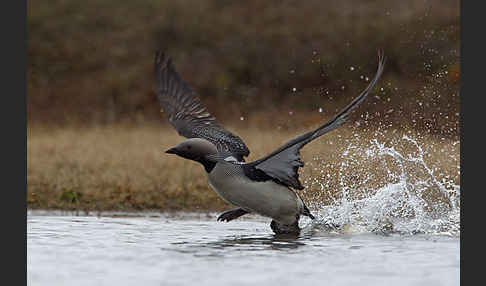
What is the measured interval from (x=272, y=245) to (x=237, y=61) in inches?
488

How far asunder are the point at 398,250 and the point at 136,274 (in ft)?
7.47

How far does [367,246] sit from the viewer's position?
732 cm

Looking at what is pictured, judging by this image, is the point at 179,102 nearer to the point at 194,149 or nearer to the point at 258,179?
the point at 194,149

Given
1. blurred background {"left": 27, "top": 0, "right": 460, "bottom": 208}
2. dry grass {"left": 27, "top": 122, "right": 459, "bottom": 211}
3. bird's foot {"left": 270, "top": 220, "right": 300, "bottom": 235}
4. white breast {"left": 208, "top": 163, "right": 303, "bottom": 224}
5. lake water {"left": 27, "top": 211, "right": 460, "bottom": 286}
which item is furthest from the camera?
blurred background {"left": 27, "top": 0, "right": 460, "bottom": 208}

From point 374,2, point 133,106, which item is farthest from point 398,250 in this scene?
point 374,2

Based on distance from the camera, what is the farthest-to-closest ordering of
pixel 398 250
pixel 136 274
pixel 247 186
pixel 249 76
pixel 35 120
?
pixel 249 76 → pixel 35 120 → pixel 247 186 → pixel 398 250 → pixel 136 274

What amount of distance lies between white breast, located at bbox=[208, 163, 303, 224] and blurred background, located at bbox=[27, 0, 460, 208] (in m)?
5.89

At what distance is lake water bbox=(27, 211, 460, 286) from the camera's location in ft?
19.4

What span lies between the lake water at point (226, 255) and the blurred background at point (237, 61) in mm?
5787

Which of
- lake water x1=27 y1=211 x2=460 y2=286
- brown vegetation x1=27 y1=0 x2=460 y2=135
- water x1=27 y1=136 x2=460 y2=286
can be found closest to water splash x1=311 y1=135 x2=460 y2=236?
water x1=27 y1=136 x2=460 y2=286

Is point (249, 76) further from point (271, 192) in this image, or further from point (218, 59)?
point (271, 192)

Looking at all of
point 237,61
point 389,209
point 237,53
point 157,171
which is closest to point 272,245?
point 389,209

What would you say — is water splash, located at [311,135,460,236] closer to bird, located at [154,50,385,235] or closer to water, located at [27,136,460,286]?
water, located at [27,136,460,286]

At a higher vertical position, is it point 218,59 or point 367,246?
point 218,59
